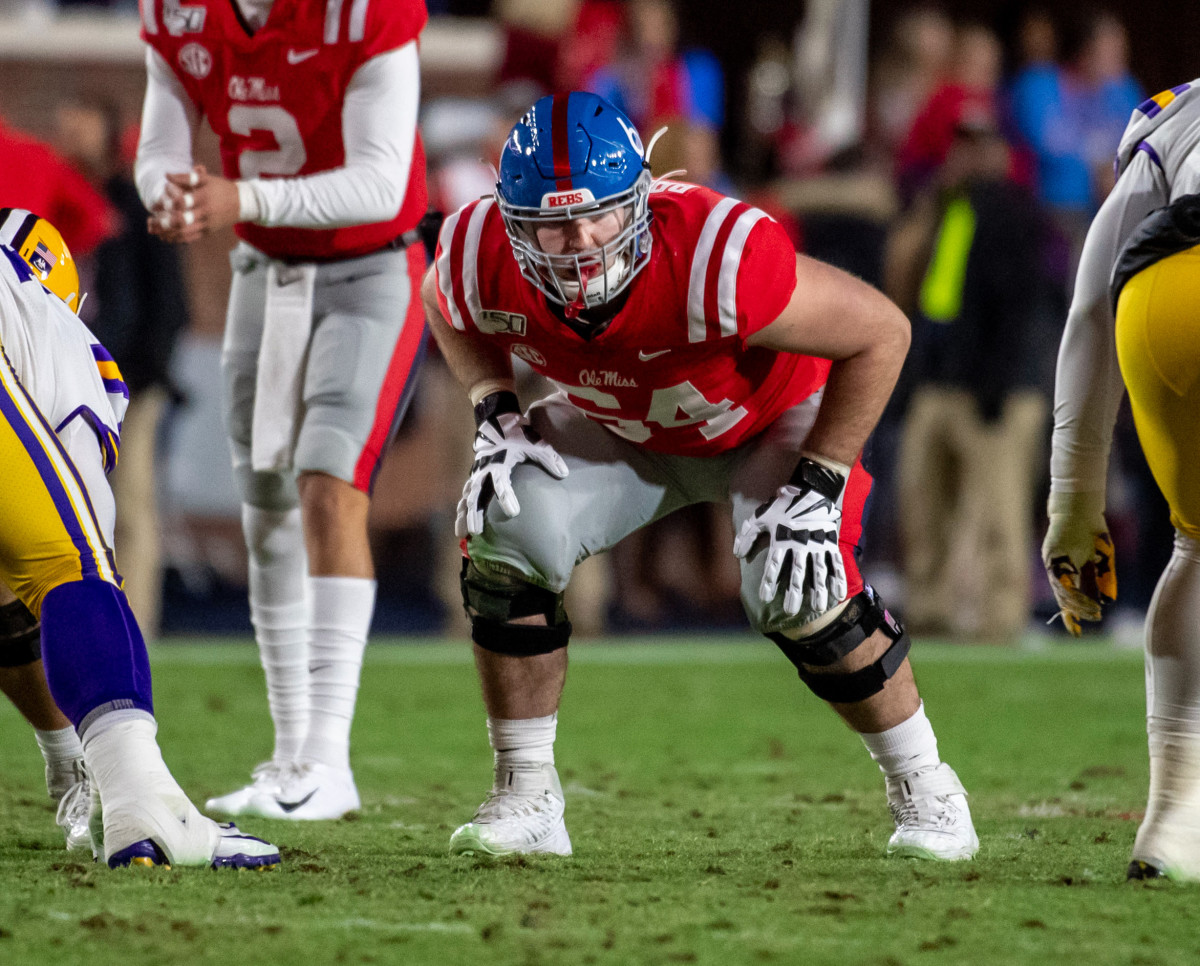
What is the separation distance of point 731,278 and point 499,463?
0.60 meters

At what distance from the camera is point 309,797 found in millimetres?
3879

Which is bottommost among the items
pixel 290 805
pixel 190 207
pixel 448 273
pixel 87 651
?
pixel 290 805

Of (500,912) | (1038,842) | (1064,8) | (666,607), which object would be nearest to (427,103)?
(666,607)

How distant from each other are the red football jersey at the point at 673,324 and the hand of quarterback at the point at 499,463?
0.13m

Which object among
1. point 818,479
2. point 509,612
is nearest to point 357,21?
point 509,612

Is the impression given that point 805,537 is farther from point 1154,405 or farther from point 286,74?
point 286,74

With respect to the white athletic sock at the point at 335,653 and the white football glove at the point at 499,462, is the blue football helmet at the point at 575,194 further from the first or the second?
the white athletic sock at the point at 335,653

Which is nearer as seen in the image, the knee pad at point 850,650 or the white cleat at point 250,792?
the knee pad at point 850,650

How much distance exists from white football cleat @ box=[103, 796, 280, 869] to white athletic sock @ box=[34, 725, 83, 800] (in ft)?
2.27

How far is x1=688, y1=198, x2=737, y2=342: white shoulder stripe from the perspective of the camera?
10.2ft

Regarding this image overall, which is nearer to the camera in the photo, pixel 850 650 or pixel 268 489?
pixel 850 650

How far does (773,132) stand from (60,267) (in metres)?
8.24

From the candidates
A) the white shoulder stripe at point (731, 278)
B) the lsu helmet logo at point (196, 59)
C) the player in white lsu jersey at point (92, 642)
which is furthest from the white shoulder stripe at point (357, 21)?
the player in white lsu jersey at point (92, 642)

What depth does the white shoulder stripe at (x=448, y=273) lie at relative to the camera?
338 cm
